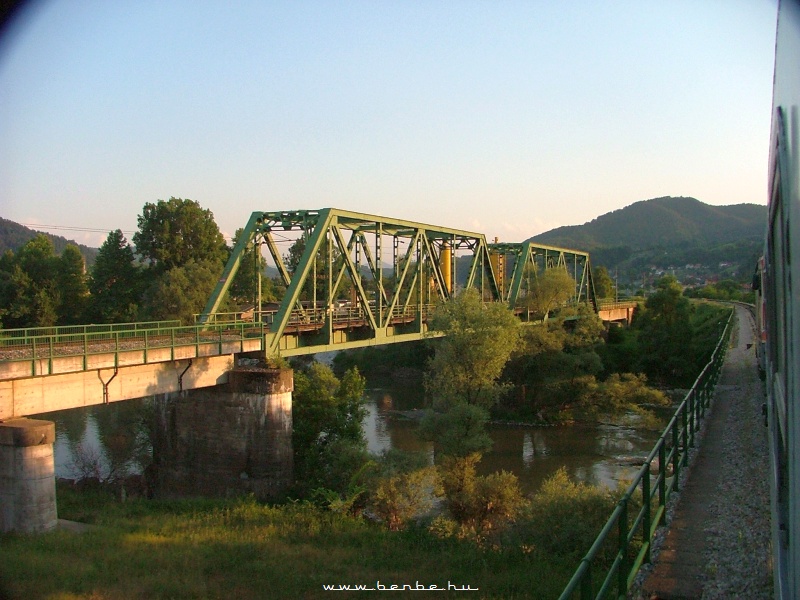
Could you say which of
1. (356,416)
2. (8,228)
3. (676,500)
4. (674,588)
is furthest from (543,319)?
(8,228)

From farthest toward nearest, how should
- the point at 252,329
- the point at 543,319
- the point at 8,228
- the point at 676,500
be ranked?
1. the point at 8,228
2. the point at 543,319
3. the point at 252,329
4. the point at 676,500

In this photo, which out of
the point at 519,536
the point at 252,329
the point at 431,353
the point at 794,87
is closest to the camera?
the point at 794,87

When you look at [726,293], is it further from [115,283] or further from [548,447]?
[115,283]

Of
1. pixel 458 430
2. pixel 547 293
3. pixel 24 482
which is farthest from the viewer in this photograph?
pixel 547 293

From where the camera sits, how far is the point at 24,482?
14.5m

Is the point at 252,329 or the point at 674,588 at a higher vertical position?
the point at 252,329

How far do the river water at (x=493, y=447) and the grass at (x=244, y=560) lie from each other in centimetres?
941

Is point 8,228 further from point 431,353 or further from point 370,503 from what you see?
point 370,503

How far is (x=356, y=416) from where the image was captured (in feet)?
77.4

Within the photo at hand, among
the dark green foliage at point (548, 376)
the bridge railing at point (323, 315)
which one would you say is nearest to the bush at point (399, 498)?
the bridge railing at point (323, 315)

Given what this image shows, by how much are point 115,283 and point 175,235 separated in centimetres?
503

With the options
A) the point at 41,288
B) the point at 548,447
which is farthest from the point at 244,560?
the point at 41,288

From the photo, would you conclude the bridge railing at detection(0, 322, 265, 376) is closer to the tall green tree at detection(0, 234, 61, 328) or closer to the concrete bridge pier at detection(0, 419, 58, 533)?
the concrete bridge pier at detection(0, 419, 58, 533)

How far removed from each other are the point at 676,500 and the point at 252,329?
16315mm
